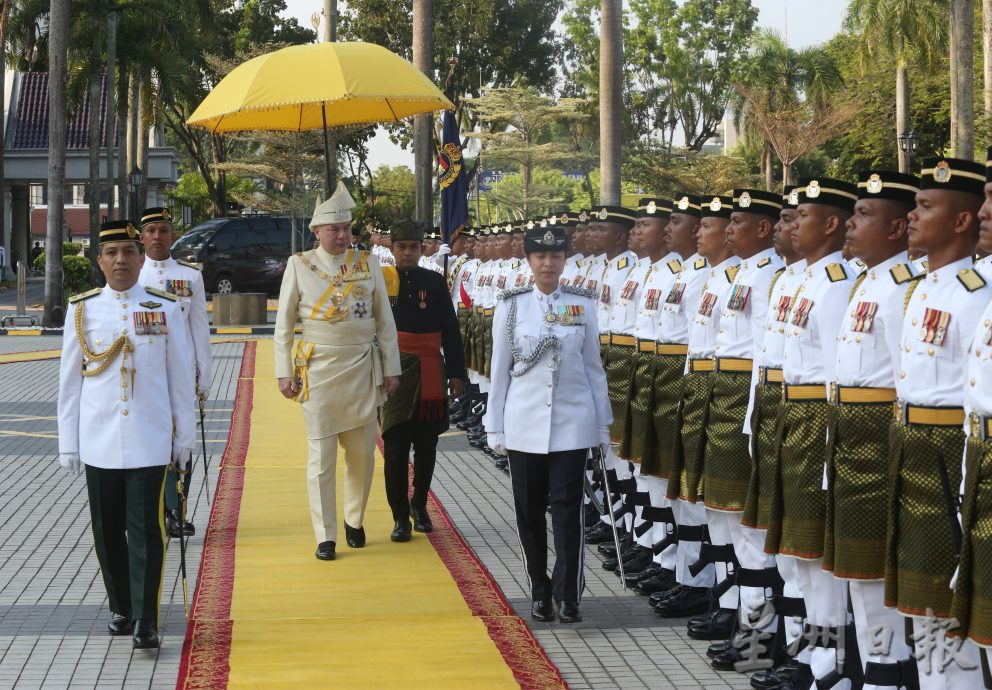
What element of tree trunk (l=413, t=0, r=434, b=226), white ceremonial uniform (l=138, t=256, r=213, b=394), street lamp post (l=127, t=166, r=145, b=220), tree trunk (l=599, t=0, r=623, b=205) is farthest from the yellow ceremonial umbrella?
street lamp post (l=127, t=166, r=145, b=220)

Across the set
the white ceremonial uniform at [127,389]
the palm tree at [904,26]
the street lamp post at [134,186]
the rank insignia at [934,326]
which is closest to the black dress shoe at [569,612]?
the white ceremonial uniform at [127,389]

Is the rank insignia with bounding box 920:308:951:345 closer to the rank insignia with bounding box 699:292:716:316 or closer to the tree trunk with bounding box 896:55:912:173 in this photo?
the rank insignia with bounding box 699:292:716:316

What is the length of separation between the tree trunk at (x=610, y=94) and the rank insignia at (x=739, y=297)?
1077cm

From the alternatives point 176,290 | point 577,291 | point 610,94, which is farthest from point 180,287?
point 610,94

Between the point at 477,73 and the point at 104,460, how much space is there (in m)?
49.6

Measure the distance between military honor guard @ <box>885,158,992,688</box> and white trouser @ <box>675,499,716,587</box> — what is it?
8.08ft

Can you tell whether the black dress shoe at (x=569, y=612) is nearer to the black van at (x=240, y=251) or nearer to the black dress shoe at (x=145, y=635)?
the black dress shoe at (x=145, y=635)

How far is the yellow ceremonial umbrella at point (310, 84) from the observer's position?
9.29m

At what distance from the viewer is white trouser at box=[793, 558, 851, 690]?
18.5 ft

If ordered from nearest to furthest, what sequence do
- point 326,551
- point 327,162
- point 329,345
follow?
point 326,551 → point 329,345 → point 327,162

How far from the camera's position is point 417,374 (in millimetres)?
9391

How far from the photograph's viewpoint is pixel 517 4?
179ft

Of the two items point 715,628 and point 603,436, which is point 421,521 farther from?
point 715,628

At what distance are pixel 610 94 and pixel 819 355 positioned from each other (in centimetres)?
1226
